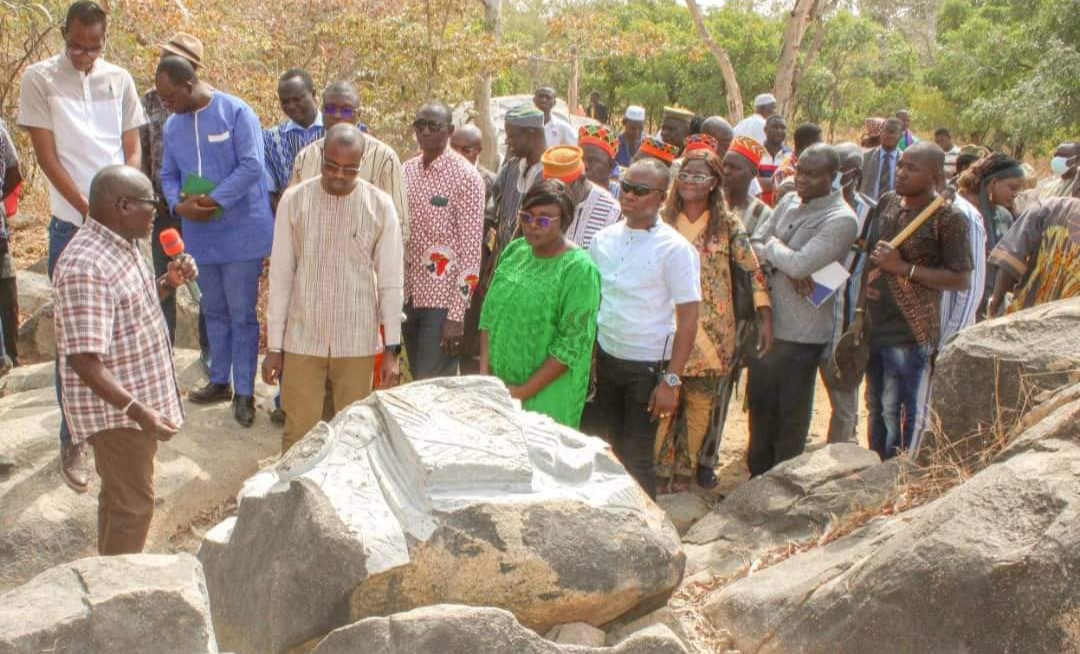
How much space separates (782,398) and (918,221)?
1.11m

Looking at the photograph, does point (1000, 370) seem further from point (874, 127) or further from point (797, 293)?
point (874, 127)

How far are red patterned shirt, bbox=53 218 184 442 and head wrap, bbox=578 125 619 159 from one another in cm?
307

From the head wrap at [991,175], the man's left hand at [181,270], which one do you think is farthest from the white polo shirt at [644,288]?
the head wrap at [991,175]

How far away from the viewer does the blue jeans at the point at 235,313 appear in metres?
5.37

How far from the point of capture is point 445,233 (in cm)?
536

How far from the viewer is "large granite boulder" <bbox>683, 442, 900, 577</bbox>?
175 inches

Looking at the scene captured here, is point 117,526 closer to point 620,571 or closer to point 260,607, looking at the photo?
point 260,607

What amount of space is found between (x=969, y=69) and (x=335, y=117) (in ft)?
53.9

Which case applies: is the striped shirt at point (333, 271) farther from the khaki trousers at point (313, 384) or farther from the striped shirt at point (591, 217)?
the striped shirt at point (591, 217)

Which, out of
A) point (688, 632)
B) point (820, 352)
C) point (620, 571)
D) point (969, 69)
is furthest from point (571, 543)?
point (969, 69)

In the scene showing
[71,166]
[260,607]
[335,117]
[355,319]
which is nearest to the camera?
[260,607]

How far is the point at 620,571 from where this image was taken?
340cm

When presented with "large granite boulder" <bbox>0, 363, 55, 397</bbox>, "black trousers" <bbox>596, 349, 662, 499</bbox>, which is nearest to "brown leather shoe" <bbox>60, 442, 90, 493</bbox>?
"large granite boulder" <bbox>0, 363, 55, 397</bbox>

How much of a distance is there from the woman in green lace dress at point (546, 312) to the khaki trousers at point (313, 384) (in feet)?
2.37
